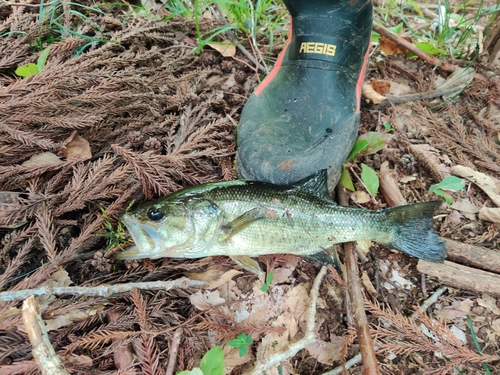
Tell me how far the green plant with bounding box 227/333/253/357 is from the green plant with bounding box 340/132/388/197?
1.53 m

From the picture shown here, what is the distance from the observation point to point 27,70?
8.84 ft

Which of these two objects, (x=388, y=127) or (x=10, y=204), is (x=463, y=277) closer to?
(x=388, y=127)

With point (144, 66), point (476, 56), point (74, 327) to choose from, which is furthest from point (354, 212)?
point (476, 56)

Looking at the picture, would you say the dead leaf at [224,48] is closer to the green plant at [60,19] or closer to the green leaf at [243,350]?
the green plant at [60,19]

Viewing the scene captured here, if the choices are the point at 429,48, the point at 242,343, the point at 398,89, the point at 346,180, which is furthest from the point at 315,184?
the point at 429,48

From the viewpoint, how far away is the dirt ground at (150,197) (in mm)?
2162

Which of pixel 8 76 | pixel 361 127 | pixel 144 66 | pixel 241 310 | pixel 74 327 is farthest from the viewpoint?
pixel 361 127

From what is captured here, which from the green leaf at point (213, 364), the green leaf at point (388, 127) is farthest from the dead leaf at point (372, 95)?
the green leaf at point (213, 364)

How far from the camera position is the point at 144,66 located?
3.18 metres

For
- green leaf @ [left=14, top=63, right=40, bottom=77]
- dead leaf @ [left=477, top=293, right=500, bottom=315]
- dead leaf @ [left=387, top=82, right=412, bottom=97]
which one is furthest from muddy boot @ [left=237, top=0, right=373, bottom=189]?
green leaf @ [left=14, top=63, right=40, bottom=77]

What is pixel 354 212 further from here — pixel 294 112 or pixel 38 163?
pixel 38 163

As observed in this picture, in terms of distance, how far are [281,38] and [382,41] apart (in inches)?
46.5

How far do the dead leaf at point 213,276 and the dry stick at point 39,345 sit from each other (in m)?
1.02

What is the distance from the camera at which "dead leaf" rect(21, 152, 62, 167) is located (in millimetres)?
2428
